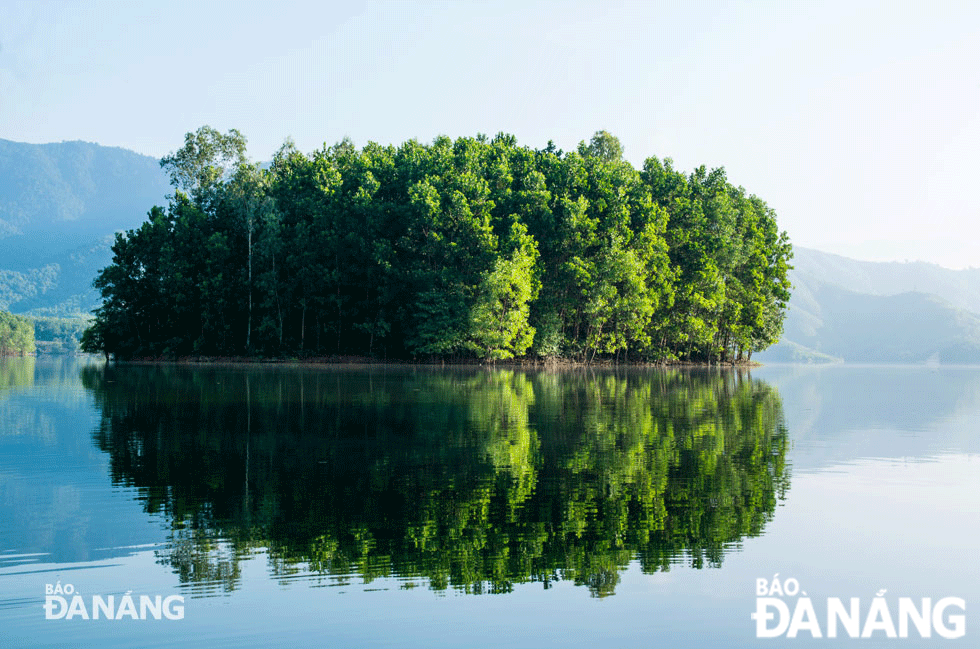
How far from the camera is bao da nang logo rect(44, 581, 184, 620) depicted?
8.42m

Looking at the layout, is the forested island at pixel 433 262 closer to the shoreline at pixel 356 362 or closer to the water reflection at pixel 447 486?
the shoreline at pixel 356 362

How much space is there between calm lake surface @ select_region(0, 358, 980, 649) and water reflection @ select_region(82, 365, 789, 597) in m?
0.06

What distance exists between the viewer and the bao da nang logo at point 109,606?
842cm

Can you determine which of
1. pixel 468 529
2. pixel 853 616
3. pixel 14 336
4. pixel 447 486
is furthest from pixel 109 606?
pixel 14 336

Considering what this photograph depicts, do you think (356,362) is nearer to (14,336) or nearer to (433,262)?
(433,262)

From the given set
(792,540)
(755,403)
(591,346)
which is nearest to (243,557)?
(792,540)

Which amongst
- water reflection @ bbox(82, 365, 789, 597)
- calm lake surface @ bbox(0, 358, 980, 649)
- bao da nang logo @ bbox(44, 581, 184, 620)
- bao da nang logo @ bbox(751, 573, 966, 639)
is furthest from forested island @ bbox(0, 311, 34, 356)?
bao da nang logo @ bbox(751, 573, 966, 639)

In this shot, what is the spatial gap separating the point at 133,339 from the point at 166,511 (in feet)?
230

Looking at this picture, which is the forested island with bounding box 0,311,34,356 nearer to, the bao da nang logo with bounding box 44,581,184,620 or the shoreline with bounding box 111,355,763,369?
the shoreline with bounding box 111,355,763,369

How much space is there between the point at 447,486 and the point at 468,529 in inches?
122

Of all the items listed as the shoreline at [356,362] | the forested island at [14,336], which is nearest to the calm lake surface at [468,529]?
the shoreline at [356,362]

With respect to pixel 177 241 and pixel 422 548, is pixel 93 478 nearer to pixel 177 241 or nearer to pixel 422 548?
pixel 422 548

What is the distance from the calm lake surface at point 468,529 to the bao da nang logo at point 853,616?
0.22ft

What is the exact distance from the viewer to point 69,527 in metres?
11.8
